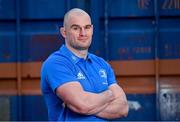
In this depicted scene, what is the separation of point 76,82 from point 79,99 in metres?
0.10

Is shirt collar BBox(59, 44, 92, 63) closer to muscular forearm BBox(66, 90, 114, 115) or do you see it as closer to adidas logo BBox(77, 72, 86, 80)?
adidas logo BBox(77, 72, 86, 80)

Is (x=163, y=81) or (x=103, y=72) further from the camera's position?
(x=163, y=81)

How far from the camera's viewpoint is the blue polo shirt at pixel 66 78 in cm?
294

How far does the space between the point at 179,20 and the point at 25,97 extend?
1.70m

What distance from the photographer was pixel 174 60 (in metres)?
5.19

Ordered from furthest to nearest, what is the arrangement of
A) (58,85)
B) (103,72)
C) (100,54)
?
(100,54) → (103,72) → (58,85)

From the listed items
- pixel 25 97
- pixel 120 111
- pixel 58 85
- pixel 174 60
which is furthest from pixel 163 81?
pixel 58 85

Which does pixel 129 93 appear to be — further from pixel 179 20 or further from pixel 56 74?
pixel 56 74

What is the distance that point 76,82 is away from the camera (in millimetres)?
2941

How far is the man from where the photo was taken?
292 centimetres

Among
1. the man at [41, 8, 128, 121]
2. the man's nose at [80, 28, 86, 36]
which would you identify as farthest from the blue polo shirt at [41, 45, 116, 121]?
the man's nose at [80, 28, 86, 36]

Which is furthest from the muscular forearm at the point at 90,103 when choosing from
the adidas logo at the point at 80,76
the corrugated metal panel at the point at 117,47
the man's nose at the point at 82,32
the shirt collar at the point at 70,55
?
the corrugated metal panel at the point at 117,47

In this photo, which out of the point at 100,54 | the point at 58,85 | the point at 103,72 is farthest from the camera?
the point at 100,54

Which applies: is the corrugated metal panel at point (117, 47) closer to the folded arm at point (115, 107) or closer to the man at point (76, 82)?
the folded arm at point (115, 107)
